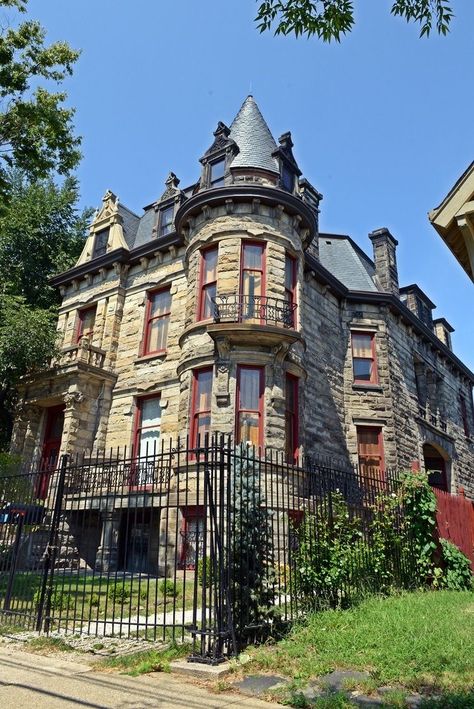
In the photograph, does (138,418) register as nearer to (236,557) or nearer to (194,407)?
(194,407)

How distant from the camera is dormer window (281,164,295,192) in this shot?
55.1 ft

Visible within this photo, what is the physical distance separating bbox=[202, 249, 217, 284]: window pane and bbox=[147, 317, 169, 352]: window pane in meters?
2.67

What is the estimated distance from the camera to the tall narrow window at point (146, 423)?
631 inches

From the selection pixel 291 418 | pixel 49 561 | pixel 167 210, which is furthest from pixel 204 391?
pixel 167 210

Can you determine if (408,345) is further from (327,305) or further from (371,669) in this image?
(371,669)

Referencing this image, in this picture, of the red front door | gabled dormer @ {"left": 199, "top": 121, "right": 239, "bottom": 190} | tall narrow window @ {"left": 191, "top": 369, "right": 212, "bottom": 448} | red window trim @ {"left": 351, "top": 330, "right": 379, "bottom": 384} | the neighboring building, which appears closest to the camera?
the neighboring building

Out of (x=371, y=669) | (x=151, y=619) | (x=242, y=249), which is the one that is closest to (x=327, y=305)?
(x=242, y=249)

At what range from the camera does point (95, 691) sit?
4.52 metres

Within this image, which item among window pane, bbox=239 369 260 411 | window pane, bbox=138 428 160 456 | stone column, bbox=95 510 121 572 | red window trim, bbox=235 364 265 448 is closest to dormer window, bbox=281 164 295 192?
red window trim, bbox=235 364 265 448

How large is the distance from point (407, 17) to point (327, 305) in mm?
13258

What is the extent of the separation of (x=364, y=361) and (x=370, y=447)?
3.24 m

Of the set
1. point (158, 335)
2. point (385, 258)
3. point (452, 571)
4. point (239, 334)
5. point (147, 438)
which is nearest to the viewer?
point (452, 571)

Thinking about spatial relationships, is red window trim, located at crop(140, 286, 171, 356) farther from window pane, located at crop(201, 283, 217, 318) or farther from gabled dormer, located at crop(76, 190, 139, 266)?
gabled dormer, located at crop(76, 190, 139, 266)

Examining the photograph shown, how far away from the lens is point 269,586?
245 inches
